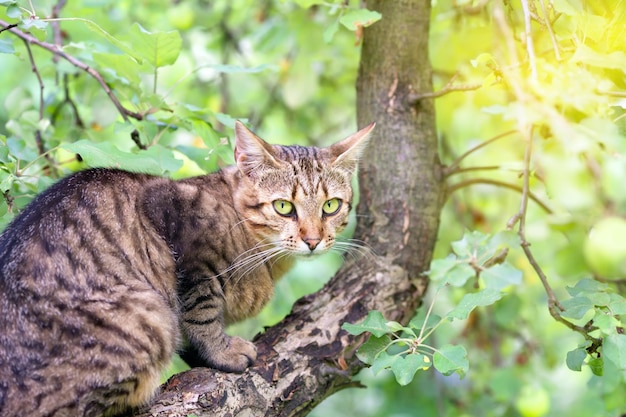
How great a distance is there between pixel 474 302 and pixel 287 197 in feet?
3.72

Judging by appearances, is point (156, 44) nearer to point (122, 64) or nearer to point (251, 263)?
point (122, 64)

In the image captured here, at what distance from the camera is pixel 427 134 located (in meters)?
3.20

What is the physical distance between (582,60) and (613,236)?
0.75 metres

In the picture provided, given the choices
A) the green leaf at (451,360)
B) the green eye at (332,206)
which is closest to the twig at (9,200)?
the green eye at (332,206)

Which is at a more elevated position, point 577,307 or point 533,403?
point 577,307

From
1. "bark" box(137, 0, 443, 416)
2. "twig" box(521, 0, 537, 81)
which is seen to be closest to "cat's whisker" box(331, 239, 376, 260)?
"bark" box(137, 0, 443, 416)

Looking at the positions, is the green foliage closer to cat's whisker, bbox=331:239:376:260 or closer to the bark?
the bark

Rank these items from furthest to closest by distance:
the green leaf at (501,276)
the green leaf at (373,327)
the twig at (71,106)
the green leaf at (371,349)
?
the twig at (71,106)
the green leaf at (371,349)
the green leaf at (373,327)
the green leaf at (501,276)

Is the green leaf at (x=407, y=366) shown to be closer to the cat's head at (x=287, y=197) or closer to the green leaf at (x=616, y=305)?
the green leaf at (x=616, y=305)

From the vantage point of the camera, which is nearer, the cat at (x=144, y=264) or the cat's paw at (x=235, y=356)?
the cat at (x=144, y=264)

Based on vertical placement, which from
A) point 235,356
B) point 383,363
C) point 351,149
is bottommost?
point 235,356

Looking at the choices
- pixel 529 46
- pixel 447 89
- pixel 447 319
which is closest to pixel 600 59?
pixel 529 46

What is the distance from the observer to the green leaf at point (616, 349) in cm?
204

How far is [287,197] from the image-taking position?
3021 mm
